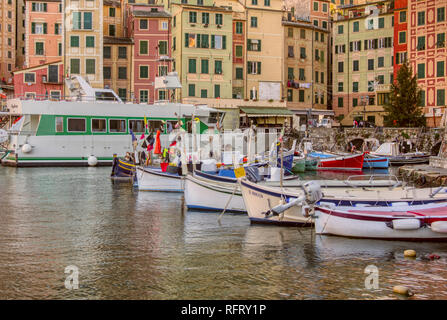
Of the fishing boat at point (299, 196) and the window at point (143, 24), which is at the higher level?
the window at point (143, 24)

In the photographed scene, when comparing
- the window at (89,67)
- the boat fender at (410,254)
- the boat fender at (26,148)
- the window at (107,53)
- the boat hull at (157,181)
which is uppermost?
the window at (107,53)

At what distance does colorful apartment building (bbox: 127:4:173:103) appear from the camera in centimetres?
6969

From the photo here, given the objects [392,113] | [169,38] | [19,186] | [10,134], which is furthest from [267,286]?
[169,38]

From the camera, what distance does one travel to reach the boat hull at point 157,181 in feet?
100

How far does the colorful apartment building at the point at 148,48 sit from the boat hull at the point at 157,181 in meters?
38.3

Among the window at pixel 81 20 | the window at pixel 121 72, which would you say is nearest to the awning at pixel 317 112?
the window at pixel 121 72

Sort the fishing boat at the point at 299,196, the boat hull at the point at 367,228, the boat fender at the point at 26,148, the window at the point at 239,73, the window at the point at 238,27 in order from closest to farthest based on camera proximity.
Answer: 1. the boat hull at the point at 367,228
2. the fishing boat at the point at 299,196
3. the boat fender at the point at 26,148
4. the window at the point at 238,27
5. the window at the point at 239,73

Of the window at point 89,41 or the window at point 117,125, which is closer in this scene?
the window at point 117,125

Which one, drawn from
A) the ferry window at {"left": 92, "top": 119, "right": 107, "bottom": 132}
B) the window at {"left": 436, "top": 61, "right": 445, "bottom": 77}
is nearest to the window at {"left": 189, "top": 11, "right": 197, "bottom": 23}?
the ferry window at {"left": 92, "top": 119, "right": 107, "bottom": 132}

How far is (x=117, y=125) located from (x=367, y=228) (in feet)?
122

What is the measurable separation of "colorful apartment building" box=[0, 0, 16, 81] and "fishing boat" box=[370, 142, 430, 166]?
187 ft

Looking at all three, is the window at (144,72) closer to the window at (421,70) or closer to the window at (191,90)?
the window at (191,90)

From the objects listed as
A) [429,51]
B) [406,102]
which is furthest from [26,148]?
[429,51]
